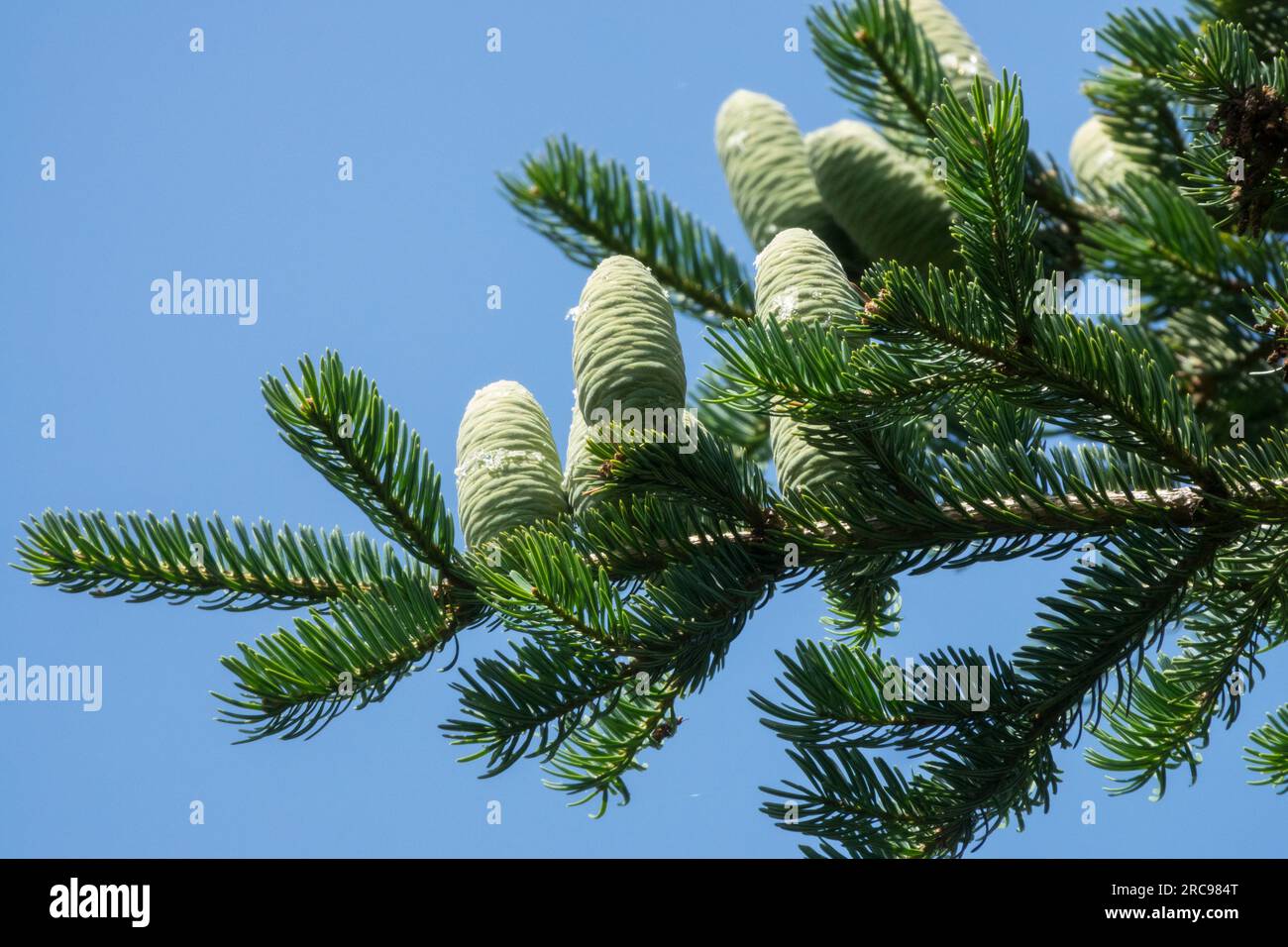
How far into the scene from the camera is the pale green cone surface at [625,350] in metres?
1.44

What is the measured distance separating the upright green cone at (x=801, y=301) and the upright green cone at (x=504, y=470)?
0.94 ft

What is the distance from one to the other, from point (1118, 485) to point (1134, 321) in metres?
1.18

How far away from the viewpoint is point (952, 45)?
2.57 metres

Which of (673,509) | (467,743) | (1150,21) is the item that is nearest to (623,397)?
(673,509)

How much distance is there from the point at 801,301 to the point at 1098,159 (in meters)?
1.60

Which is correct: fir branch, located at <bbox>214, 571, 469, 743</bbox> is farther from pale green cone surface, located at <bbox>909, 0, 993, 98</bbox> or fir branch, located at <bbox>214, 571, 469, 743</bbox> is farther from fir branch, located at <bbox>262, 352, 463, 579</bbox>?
pale green cone surface, located at <bbox>909, 0, 993, 98</bbox>

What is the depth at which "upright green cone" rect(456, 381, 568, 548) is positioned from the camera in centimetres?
154

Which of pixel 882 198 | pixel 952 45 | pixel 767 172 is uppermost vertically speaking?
pixel 952 45

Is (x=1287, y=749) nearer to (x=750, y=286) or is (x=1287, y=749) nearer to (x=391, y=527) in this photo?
(x=391, y=527)

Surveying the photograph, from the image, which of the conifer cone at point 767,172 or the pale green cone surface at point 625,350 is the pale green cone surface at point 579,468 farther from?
the conifer cone at point 767,172

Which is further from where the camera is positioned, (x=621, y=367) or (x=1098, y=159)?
(x=1098, y=159)

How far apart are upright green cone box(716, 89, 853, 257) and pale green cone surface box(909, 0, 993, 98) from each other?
316 mm

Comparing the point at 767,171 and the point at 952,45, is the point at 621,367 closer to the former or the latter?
the point at 767,171

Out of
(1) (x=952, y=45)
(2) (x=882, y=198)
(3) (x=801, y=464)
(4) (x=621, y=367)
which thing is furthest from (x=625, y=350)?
(1) (x=952, y=45)
